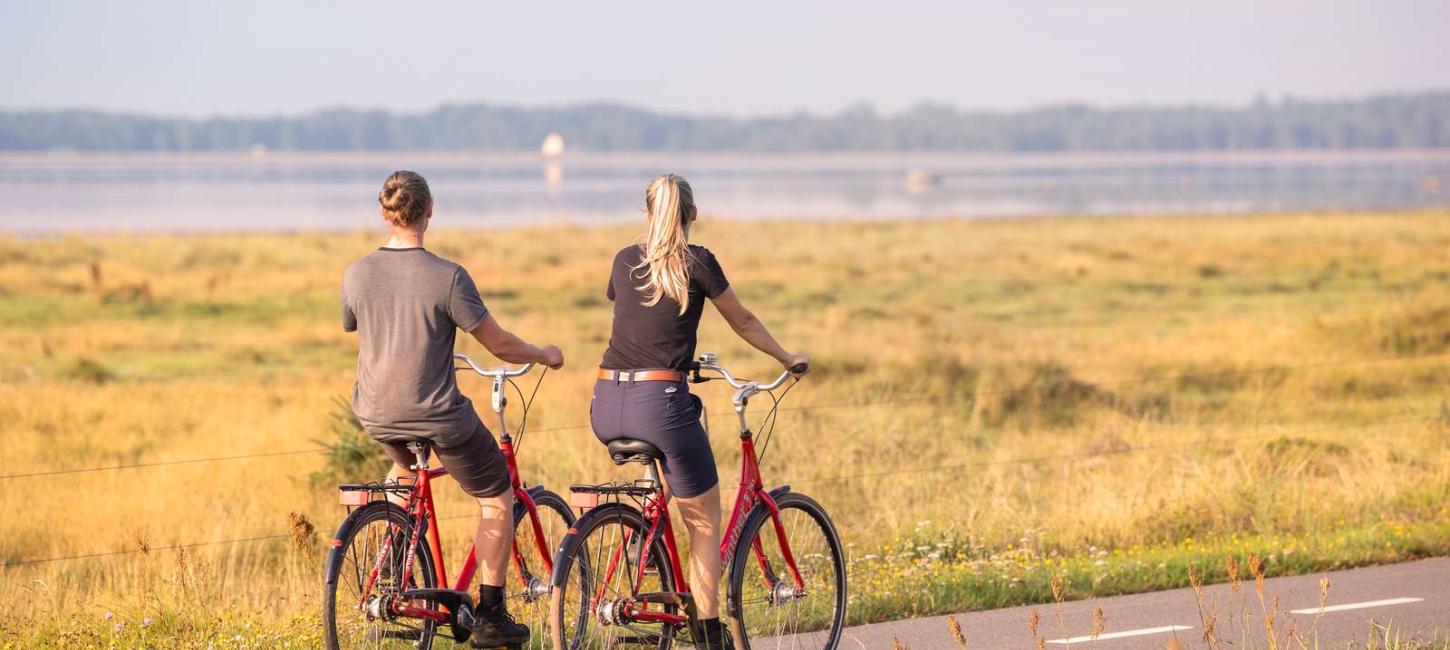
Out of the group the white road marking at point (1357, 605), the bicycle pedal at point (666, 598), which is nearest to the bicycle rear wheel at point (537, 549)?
the bicycle pedal at point (666, 598)

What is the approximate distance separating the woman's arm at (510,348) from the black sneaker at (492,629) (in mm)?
994

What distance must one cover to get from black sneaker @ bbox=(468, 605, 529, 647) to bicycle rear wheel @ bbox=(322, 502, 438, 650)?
0.19 m

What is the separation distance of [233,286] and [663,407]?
37.6m

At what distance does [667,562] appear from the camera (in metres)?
6.31

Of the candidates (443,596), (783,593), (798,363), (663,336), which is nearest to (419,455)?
(443,596)

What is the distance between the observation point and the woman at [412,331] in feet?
18.9

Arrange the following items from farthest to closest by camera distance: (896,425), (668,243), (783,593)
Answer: (896,425)
(783,593)
(668,243)

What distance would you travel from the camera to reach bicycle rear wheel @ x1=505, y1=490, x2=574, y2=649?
256 inches

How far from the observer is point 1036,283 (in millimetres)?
45031

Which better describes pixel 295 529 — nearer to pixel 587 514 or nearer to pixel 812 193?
pixel 587 514

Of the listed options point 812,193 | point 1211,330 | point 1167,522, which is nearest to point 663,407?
point 1167,522

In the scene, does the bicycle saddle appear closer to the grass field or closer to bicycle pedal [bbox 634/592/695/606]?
bicycle pedal [bbox 634/592/695/606]

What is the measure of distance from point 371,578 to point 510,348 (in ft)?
3.22

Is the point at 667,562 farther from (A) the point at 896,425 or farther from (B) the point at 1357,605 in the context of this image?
(A) the point at 896,425
